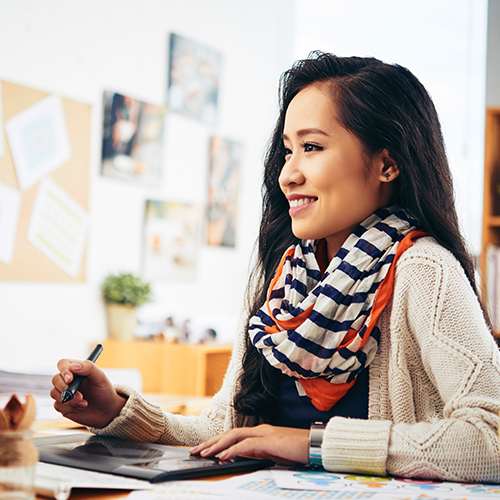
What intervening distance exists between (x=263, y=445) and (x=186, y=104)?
2524 mm

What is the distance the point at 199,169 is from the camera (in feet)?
10.9

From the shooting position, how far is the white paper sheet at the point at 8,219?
2.34 metres

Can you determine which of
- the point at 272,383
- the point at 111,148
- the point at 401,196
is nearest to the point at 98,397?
the point at 272,383

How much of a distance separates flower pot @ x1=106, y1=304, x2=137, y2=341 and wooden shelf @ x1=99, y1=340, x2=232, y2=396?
4 cm

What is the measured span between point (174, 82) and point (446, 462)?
2.57m

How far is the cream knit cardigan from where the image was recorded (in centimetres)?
86

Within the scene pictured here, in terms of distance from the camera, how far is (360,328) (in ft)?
3.38

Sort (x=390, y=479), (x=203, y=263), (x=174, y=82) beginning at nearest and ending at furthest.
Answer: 1. (x=390, y=479)
2. (x=174, y=82)
3. (x=203, y=263)

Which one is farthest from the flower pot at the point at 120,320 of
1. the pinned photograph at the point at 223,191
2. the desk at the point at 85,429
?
the pinned photograph at the point at 223,191

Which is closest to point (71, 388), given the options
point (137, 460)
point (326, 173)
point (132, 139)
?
point (137, 460)

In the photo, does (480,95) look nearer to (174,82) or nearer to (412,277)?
(174,82)

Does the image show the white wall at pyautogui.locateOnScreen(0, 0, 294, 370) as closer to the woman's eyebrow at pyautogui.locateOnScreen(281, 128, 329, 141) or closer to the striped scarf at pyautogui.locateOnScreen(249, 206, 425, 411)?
the woman's eyebrow at pyautogui.locateOnScreen(281, 128, 329, 141)

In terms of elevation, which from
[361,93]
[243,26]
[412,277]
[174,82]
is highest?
[243,26]

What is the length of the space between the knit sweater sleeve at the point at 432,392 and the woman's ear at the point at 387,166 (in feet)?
0.49
